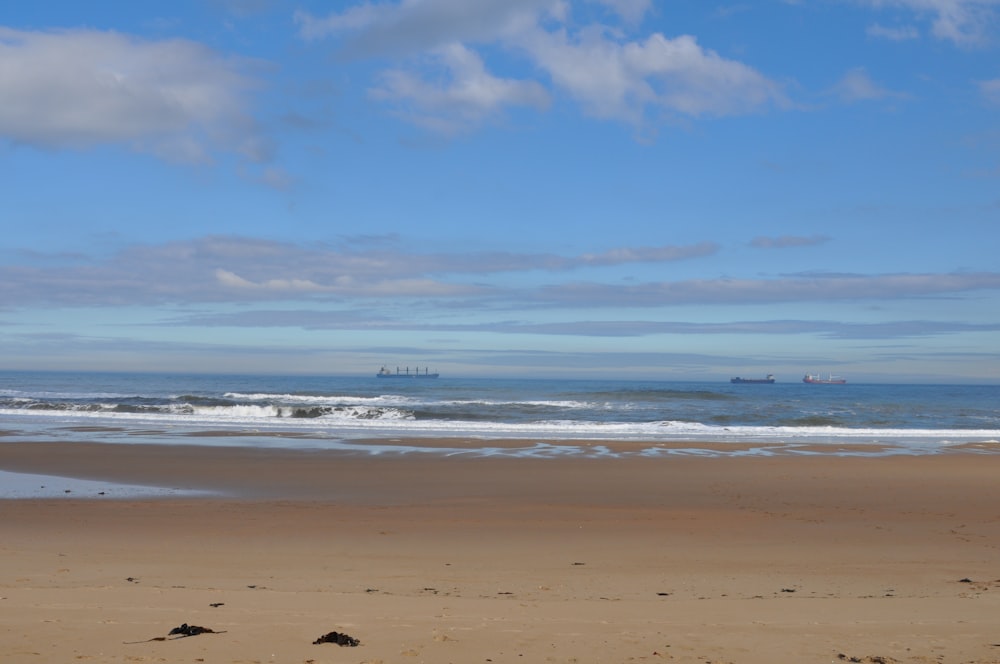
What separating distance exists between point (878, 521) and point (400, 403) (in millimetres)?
40533

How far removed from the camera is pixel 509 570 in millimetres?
7824

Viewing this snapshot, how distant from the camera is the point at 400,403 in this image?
163 feet

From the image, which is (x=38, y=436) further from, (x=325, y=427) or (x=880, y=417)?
(x=880, y=417)

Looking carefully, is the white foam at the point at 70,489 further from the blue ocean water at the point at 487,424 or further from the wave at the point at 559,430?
the wave at the point at 559,430

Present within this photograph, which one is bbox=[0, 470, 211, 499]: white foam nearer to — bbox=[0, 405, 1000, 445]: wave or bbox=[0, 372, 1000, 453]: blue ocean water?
bbox=[0, 372, 1000, 453]: blue ocean water

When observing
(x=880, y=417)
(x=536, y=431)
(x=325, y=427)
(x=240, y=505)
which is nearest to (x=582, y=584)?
(x=240, y=505)

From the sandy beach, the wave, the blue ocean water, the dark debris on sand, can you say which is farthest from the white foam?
the wave

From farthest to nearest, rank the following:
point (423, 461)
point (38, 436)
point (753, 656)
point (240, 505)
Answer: point (38, 436)
point (423, 461)
point (240, 505)
point (753, 656)

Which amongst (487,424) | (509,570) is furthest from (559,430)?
(509,570)

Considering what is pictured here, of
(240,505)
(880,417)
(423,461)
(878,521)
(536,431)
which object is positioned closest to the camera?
(878,521)

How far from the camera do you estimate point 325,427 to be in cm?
3012

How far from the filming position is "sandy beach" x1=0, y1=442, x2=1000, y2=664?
17.0 feet

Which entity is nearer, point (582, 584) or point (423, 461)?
point (582, 584)

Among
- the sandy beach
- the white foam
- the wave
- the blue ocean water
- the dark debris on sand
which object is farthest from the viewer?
the wave
